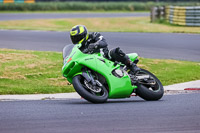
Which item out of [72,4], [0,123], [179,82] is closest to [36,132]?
[0,123]

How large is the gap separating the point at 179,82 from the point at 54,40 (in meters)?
10.2

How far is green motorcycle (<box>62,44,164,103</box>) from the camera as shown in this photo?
891 centimetres

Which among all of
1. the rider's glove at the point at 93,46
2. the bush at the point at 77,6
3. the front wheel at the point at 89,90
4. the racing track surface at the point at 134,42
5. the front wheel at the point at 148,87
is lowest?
the bush at the point at 77,6

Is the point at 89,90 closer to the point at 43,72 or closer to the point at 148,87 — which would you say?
the point at 148,87

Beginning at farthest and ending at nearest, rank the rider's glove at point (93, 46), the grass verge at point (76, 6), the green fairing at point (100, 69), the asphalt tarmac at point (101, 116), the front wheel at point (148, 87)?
the grass verge at point (76, 6), the front wheel at point (148, 87), the rider's glove at point (93, 46), the green fairing at point (100, 69), the asphalt tarmac at point (101, 116)

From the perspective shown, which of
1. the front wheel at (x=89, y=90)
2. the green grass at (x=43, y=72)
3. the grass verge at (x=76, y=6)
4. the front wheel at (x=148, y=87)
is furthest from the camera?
the grass verge at (x=76, y=6)

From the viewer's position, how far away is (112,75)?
361 inches

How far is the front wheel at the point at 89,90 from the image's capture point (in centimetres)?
873

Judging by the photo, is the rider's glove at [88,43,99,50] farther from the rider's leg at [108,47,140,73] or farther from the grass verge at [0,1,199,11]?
the grass verge at [0,1,199,11]

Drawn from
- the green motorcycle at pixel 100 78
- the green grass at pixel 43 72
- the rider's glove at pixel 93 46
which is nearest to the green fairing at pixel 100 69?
the green motorcycle at pixel 100 78

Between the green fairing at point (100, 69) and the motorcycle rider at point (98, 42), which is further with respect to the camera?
the motorcycle rider at point (98, 42)

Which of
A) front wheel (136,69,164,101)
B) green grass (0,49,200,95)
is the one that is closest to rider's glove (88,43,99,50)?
front wheel (136,69,164,101)

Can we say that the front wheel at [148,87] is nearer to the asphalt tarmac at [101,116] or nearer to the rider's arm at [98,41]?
the asphalt tarmac at [101,116]

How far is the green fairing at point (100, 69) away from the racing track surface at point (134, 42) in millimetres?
8042
